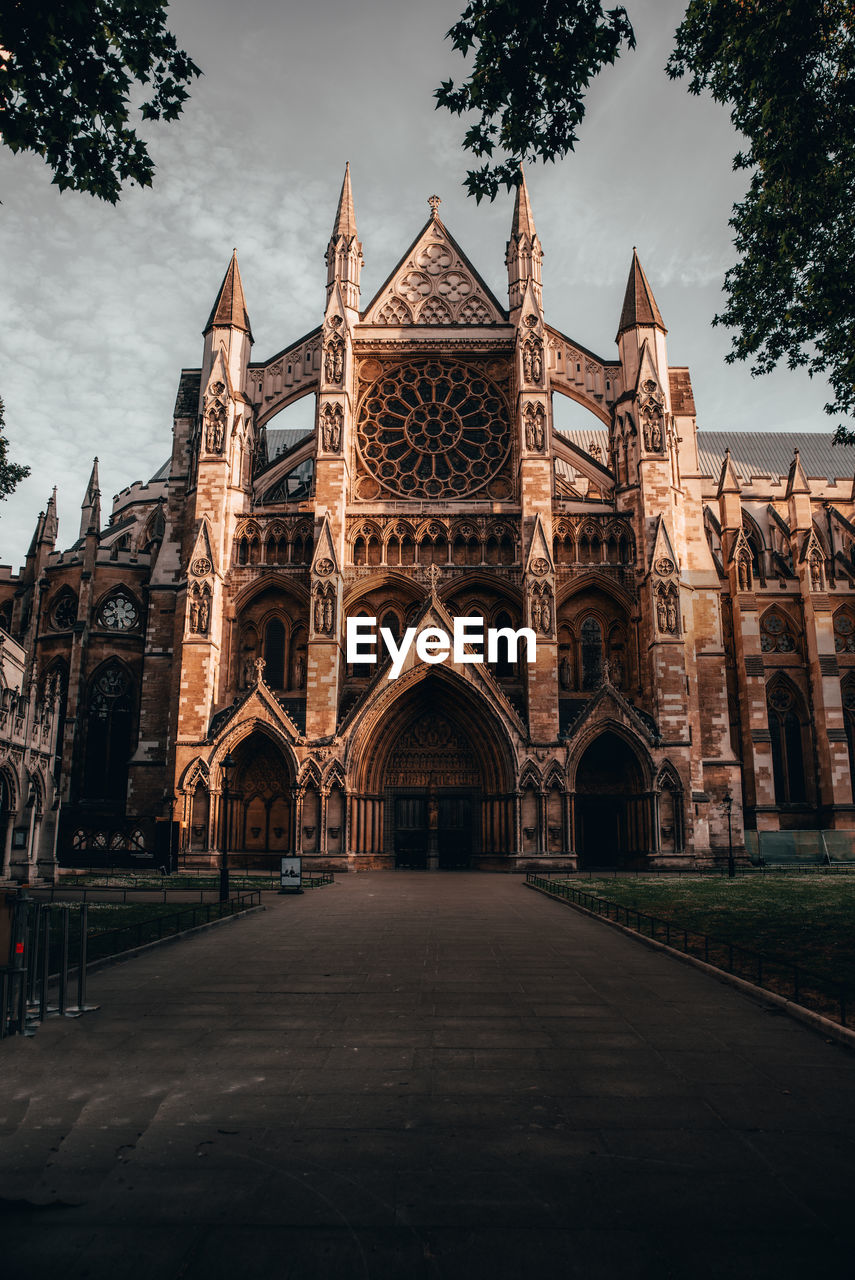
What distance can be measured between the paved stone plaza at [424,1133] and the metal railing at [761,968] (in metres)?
0.50

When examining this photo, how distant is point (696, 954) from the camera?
465 inches

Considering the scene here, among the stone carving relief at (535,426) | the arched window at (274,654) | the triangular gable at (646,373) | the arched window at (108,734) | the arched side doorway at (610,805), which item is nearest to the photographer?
the arched side doorway at (610,805)

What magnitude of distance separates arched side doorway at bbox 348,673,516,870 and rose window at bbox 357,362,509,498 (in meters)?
8.88

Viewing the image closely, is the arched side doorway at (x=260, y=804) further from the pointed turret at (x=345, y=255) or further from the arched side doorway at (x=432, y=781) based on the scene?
the pointed turret at (x=345, y=255)

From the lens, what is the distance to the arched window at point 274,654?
35094 mm

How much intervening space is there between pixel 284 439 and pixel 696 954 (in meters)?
55.9

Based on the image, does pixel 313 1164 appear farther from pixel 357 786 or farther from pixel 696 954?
pixel 357 786

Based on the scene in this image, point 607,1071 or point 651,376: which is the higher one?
point 651,376

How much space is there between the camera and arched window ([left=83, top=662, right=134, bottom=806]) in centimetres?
3794

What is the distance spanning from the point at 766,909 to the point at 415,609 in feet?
65.8

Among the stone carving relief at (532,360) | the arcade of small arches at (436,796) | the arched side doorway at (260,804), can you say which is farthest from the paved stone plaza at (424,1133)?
the stone carving relief at (532,360)

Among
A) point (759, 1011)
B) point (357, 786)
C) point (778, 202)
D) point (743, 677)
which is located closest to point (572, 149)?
point (778, 202)

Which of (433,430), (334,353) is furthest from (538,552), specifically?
(334,353)

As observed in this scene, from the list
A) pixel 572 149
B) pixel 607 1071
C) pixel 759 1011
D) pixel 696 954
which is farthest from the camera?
pixel 696 954
